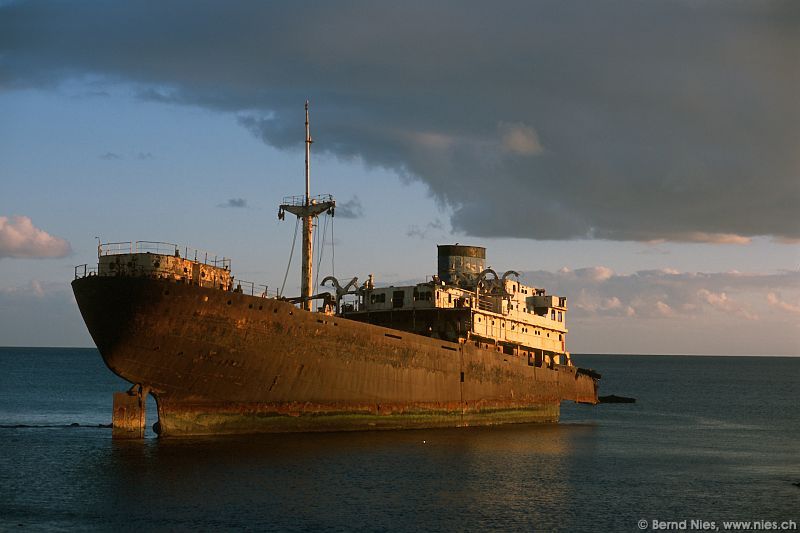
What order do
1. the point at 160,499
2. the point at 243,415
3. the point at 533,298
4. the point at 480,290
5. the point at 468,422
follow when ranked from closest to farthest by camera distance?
the point at 160,499 → the point at 243,415 → the point at 468,422 → the point at 480,290 → the point at 533,298

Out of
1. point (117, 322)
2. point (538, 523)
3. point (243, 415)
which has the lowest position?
point (538, 523)

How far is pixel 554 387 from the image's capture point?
57844 millimetres

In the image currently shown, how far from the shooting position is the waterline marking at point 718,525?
25641mm

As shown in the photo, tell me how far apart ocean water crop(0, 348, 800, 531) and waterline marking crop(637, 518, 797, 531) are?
0.13 m

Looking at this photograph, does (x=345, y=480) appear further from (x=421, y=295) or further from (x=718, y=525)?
(x=421, y=295)

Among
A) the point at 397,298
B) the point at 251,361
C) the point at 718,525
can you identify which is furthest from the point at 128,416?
the point at 718,525

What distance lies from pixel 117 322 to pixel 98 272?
232cm

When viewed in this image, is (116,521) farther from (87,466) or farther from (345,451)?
(345,451)

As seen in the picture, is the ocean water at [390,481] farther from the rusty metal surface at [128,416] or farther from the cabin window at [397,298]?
the cabin window at [397,298]

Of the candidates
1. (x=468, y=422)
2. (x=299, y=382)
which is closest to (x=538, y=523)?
(x=299, y=382)

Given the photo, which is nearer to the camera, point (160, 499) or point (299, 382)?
point (160, 499)

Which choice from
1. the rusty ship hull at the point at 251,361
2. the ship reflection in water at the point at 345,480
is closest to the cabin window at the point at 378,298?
Result: the rusty ship hull at the point at 251,361

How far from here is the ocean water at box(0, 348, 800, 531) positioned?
25.6 m

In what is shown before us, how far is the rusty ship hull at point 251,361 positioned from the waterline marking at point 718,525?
1712cm
